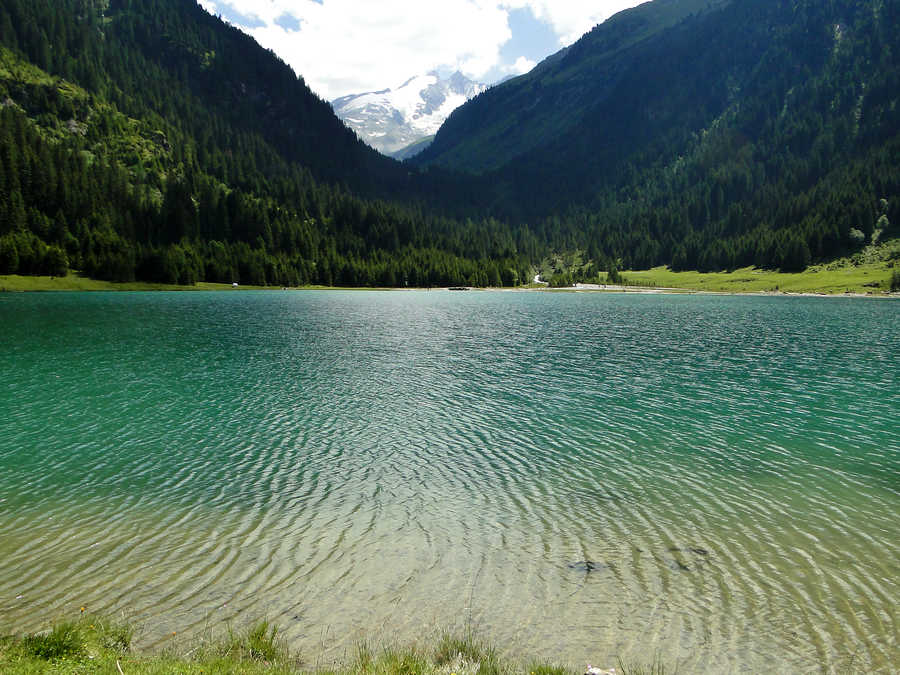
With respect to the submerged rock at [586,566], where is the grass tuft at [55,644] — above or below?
above

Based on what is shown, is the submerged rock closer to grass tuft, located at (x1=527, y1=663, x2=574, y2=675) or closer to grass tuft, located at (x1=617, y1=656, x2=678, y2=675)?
grass tuft, located at (x1=617, y1=656, x2=678, y2=675)

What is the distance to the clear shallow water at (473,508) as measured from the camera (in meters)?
12.5

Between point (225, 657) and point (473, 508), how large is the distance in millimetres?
10511

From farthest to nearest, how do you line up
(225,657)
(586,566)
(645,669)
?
1. (586,566)
2. (645,669)
3. (225,657)

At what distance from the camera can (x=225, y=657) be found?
10383 millimetres

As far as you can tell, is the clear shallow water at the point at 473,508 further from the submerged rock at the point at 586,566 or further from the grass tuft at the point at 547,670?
the grass tuft at the point at 547,670

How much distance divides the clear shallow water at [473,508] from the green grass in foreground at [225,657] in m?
0.63

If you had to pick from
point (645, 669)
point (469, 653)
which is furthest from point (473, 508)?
point (645, 669)

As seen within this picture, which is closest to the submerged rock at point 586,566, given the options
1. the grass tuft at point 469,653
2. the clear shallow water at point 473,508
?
the clear shallow water at point 473,508

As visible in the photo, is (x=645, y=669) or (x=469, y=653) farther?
(x=469, y=653)

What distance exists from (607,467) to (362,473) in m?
11.4

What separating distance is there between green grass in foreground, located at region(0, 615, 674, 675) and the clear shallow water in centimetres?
63

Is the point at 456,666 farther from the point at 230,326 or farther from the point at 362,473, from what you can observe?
the point at 230,326

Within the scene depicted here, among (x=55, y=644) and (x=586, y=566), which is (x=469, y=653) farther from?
(x=55, y=644)
